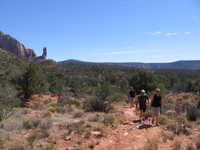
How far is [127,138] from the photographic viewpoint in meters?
6.43

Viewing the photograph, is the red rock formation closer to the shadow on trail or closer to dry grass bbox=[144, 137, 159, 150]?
the shadow on trail

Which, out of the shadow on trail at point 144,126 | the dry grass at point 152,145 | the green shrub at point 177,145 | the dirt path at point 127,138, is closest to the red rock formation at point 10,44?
the shadow on trail at point 144,126

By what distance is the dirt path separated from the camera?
18.7 ft

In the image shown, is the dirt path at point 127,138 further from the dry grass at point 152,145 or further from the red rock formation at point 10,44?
the red rock formation at point 10,44

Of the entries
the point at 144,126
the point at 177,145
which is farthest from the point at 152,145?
the point at 144,126

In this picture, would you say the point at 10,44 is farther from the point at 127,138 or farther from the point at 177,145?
the point at 177,145

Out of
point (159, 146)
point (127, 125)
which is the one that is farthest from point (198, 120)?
point (159, 146)

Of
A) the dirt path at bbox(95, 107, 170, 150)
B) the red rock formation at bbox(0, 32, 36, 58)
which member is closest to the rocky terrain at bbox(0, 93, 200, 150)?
the dirt path at bbox(95, 107, 170, 150)

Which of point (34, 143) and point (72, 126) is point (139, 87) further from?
point (34, 143)

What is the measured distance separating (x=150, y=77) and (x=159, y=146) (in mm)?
19855

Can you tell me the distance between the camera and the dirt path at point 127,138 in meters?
5.69

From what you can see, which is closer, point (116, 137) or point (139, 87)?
point (116, 137)

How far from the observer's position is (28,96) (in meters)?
19.7

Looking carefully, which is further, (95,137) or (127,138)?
(95,137)
